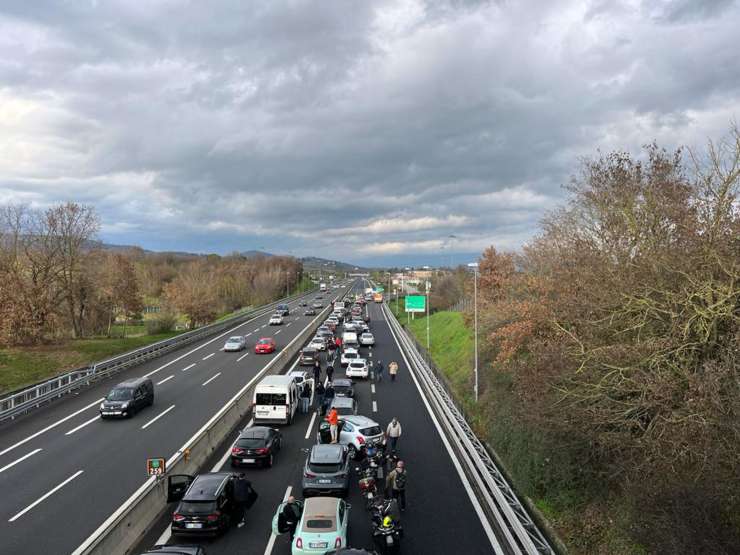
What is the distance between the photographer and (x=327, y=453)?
51.7 ft

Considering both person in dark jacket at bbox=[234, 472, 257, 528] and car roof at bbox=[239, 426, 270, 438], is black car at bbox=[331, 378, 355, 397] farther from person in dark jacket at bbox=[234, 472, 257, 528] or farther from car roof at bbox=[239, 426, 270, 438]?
person in dark jacket at bbox=[234, 472, 257, 528]

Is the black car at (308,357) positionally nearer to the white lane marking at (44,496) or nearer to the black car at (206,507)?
the white lane marking at (44,496)

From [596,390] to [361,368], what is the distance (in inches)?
821

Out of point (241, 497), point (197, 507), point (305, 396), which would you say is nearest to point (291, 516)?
point (241, 497)

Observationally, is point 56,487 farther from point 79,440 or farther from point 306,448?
point 306,448

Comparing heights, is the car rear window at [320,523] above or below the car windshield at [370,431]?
above

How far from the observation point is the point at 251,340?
51906 millimetres

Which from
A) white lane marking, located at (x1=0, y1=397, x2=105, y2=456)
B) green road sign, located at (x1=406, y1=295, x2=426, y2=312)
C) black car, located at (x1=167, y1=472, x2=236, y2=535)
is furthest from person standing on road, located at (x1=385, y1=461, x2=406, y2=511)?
green road sign, located at (x1=406, y1=295, x2=426, y2=312)

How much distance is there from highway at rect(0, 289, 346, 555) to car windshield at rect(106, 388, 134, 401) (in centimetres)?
105

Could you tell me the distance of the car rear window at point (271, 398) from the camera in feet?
75.4

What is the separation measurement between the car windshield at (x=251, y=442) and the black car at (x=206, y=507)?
3.65 meters

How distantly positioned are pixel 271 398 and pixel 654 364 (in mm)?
15609

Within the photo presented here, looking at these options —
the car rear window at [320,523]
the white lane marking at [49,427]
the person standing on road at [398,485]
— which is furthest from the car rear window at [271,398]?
the car rear window at [320,523]

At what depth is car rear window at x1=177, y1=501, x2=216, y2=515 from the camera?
491 inches
